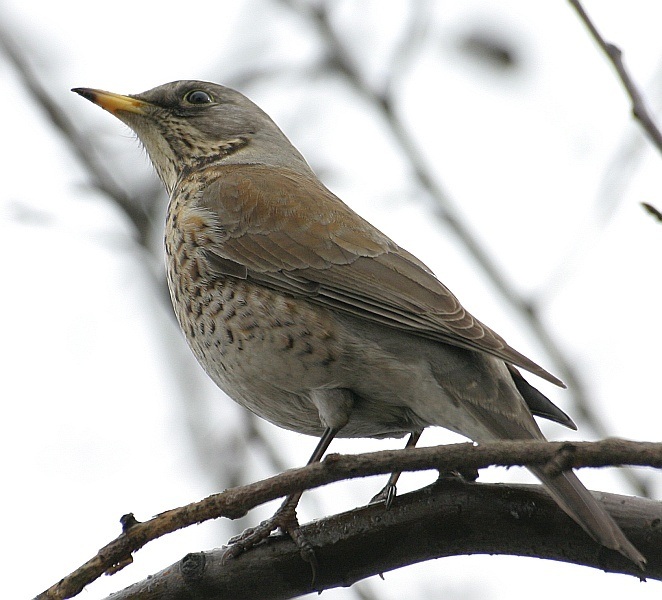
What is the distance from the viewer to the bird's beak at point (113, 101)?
6.22 m

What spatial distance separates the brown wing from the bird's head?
73 centimetres

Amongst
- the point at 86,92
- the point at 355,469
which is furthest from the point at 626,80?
the point at 86,92

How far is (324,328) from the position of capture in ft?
15.6

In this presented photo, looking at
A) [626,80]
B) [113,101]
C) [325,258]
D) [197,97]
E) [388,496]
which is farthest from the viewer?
[197,97]

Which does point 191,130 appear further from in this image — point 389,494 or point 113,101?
point 389,494

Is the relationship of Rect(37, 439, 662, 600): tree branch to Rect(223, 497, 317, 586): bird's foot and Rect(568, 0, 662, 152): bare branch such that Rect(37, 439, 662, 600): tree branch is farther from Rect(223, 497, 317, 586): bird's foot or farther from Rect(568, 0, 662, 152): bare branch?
Rect(568, 0, 662, 152): bare branch

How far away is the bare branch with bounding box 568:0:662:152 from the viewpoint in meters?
2.58

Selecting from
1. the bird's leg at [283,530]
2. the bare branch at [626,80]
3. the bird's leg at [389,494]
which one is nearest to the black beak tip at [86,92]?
the bird's leg at [283,530]

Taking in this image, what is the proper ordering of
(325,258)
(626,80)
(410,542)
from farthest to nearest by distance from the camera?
(325,258) → (410,542) → (626,80)

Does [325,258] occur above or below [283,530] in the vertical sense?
above

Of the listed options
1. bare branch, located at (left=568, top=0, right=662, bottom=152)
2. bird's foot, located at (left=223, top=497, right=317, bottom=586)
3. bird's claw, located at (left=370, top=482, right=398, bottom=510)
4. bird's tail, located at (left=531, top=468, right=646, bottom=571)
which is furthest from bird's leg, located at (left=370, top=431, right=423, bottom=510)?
bare branch, located at (left=568, top=0, right=662, bottom=152)

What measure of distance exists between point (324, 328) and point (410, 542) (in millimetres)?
1394

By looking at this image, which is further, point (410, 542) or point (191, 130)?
point (191, 130)

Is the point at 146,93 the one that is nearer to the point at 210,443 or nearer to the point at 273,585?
the point at 210,443
